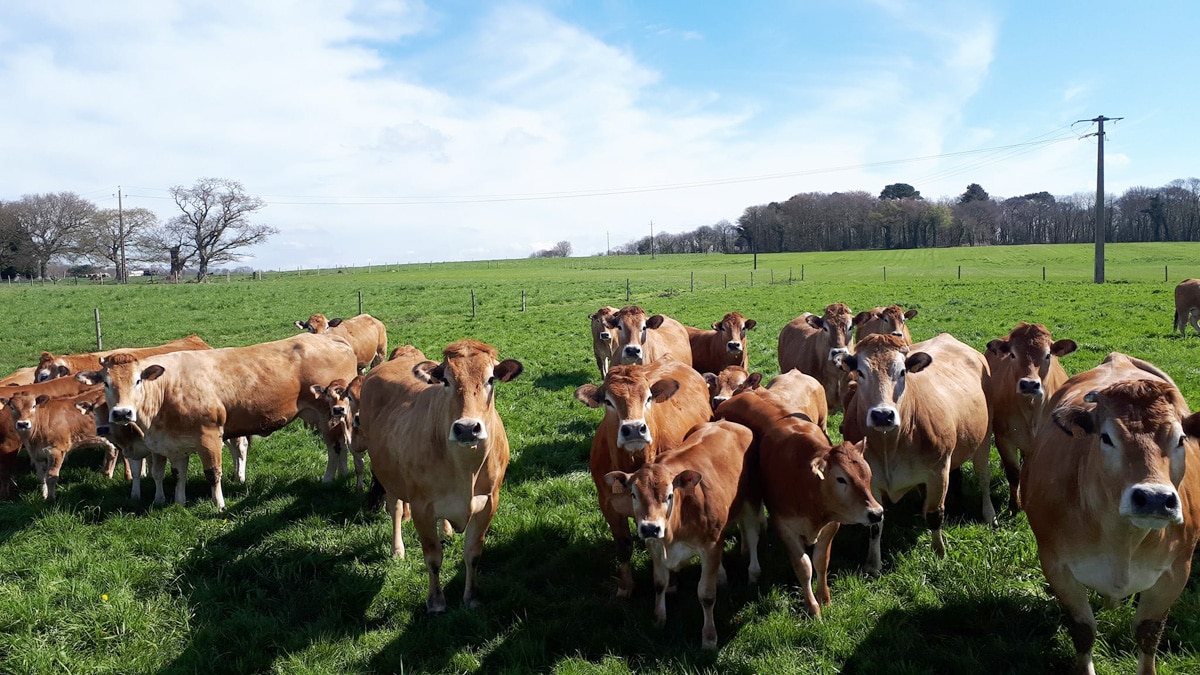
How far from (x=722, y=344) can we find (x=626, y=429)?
6.82 metres

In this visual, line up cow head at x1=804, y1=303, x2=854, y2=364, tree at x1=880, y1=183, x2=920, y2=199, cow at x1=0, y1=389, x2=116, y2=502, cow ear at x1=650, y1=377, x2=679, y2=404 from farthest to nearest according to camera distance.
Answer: tree at x1=880, y1=183, x2=920, y2=199, cow head at x1=804, y1=303, x2=854, y2=364, cow at x1=0, y1=389, x2=116, y2=502, cow ear at x1=650, y1=377, x2=679, y2=404

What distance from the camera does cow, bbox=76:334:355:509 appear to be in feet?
23.4

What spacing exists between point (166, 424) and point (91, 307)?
29.1 meters

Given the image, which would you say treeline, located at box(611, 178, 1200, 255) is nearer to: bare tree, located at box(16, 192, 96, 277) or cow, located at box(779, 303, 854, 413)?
bare tree, located at box(16, 192, 96, 277)

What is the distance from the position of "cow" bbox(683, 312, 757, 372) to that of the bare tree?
78.0 metres

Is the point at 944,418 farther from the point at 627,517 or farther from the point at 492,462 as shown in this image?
the point at 492,462

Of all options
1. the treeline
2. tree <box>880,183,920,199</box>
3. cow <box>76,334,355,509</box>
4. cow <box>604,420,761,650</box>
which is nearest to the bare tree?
cow <box>76,334,355,509</box>

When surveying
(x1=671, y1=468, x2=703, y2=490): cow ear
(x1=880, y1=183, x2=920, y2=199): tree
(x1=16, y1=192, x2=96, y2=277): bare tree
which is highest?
(x1=880, y1=183, x2=920, y2=199): tree

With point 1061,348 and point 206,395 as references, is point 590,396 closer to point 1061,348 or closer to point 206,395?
point 206,395

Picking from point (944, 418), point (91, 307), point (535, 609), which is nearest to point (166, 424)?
point (535, 609)

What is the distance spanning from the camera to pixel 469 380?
16.5ft

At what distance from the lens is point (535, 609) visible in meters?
5.10

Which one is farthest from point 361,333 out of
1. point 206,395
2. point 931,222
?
point 931,222

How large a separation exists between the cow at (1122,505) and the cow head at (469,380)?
12.0ft
